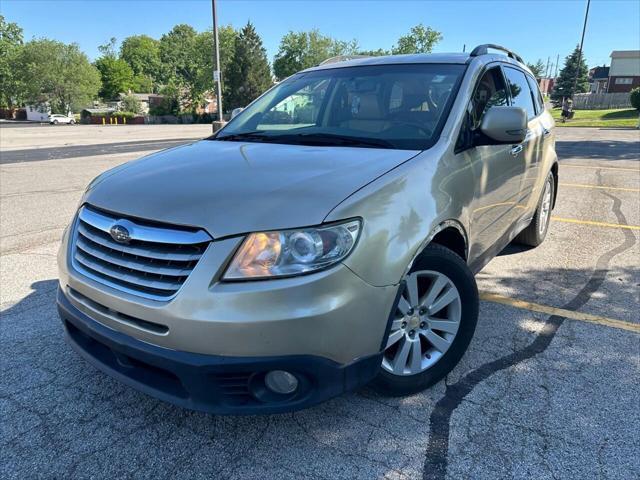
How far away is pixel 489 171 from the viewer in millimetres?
3162

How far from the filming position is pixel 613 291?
413cm

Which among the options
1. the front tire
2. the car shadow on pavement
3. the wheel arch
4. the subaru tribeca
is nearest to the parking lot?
the front tire

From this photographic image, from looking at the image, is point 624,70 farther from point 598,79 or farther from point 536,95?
point 536,95

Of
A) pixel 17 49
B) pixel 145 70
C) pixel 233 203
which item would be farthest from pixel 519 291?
pixel 145 70

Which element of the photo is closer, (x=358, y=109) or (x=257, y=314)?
(x=257, y=314)

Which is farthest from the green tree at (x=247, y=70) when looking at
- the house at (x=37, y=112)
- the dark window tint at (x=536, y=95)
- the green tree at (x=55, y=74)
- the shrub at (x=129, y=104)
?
the dark window tint at (x=536, y=95)

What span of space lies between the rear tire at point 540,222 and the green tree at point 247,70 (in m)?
65.9

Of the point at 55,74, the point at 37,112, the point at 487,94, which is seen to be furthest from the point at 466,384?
the point at 37,112

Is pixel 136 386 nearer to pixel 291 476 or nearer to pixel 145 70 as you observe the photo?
pixel 291 476

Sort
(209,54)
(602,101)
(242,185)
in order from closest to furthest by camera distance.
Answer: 1. (242,185)
2. (602,101)
3. (209,54)

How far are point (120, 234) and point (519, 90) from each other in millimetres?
3616

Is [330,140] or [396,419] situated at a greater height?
[330,140]

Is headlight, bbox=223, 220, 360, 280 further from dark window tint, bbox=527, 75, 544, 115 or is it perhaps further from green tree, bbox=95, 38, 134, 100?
green tree, bbox=95, 38, 134, 100

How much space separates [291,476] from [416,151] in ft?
5.56
